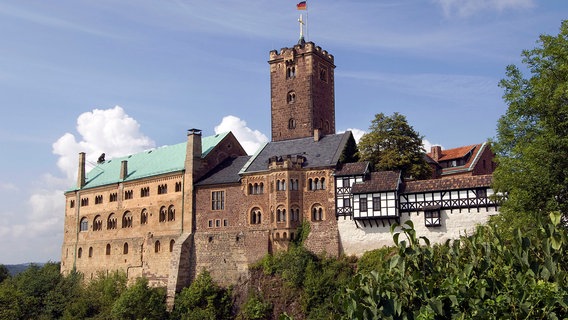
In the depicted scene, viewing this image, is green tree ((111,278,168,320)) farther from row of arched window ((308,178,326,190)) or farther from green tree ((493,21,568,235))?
green tree ((493,21,568,235))

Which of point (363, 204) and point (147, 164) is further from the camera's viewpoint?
point (147, 164)

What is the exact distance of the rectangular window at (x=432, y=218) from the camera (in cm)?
4672

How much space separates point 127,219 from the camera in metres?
65.4

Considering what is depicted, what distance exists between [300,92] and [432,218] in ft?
71.4

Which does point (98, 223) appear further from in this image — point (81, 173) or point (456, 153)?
point (456, 153)

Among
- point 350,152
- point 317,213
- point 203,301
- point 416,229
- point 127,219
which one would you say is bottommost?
point 203,301

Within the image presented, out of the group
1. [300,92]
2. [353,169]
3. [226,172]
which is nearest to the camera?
[353,169]

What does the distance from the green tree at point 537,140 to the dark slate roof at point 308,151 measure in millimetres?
19691

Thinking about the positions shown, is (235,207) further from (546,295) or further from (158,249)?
(546,295)

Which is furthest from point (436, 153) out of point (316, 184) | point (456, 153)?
point (316, 184)

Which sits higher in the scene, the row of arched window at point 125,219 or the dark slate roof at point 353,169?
the dark slate roof at point 353,169

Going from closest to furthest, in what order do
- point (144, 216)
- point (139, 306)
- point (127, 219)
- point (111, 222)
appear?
point (139, 306)
point (144, 216)
point (127, 219)
point (111, 222)

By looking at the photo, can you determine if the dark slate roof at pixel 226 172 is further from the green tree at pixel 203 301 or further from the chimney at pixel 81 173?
the chimney at pixel 81 173

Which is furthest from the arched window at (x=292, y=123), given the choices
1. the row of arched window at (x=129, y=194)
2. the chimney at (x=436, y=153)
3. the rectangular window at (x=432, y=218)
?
the rectangular window at (x=432, y=218)
